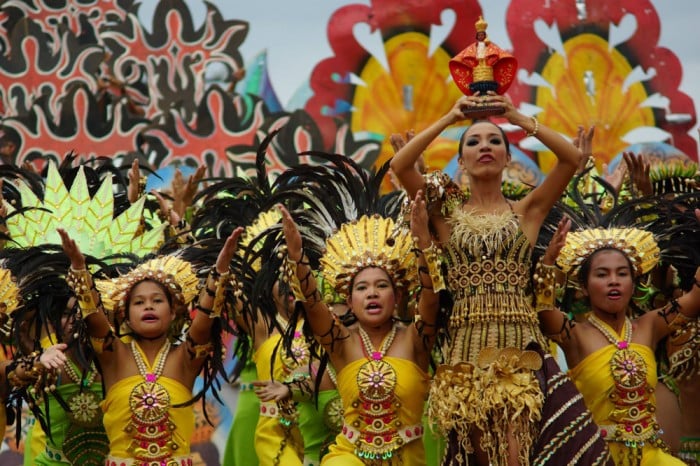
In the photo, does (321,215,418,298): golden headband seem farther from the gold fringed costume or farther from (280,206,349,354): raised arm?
the gold fringed costume

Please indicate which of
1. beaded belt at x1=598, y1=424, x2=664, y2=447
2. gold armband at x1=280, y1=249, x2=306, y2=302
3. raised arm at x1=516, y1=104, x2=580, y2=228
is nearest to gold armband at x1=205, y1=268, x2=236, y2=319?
gold armband at x1=280, y1=249, x2=306, y2=302

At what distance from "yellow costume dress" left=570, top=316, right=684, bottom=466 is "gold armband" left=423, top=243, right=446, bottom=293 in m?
1.04

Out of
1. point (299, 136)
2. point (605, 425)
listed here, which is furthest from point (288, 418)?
point (299, 136)

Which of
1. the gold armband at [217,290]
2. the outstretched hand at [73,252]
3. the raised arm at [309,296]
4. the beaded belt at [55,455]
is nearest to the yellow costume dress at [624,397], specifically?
the raised arm at [309,296]

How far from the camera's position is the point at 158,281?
7.22m

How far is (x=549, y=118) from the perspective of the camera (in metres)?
13.3

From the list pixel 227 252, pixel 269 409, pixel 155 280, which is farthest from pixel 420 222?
pixel 269 409

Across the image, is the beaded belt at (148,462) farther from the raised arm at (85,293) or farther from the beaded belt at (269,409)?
the beaded belt at (269,409)

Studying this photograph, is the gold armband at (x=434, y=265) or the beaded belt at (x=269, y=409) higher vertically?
the gold armband at (x=434, y=265)

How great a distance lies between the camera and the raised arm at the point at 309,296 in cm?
656

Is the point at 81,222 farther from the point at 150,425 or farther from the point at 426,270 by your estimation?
the point at 426,270

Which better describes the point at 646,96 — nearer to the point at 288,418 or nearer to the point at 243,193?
the point at 243,193

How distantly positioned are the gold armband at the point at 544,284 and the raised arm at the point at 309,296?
98 centimetres

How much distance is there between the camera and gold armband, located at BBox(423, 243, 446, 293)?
250 inches
